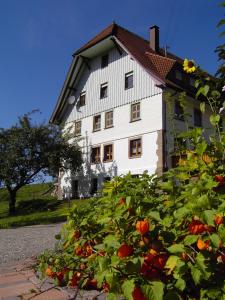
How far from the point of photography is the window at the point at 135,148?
2595cm

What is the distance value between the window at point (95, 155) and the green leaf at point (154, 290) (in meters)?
27.4

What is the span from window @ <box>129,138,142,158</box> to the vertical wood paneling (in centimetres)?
285

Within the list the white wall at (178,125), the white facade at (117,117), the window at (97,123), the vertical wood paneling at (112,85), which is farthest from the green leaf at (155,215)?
the window at (97,123)

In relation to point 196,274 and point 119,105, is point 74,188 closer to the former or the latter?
point 119,105

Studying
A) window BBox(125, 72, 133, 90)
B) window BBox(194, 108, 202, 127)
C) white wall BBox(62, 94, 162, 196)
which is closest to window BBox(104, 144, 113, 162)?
white wall BBox(62, 94, 162, 196)

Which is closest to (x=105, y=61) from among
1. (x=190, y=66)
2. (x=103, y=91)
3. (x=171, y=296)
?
(x=103, y=91)

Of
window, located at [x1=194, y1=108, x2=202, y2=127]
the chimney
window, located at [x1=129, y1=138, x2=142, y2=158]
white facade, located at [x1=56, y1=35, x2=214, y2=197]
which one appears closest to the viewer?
white facade, located at [x1=56, y1=35, x2=214, y2=197]

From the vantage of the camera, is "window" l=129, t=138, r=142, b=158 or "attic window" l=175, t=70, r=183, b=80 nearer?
"window" l=129, t=138, r=142, b=158

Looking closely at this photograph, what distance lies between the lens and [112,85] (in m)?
28.7

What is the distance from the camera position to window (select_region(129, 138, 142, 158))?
85.1 ft

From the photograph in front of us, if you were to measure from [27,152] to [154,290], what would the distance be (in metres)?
24.6

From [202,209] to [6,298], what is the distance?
1.81m

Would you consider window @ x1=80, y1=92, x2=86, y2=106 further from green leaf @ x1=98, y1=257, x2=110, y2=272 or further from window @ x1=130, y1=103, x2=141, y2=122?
green leaf @ x1=98, y1=257, x2=110, y2=272

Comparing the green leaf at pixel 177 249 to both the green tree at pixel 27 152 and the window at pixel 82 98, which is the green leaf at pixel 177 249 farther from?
the window at pixel 82 98
